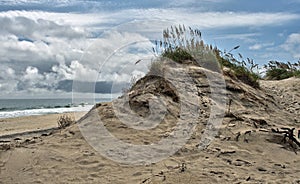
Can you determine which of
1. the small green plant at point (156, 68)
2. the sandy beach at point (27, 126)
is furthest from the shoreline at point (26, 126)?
the small green plant at point (156, 68)

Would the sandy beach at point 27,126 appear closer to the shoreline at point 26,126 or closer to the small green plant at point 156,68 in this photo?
the shoreline at point 26,126

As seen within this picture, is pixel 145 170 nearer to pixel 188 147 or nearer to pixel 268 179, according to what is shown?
pixel 188 147

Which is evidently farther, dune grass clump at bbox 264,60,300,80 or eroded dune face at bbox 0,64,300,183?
dune grass clump at bbox 264,60,300,80

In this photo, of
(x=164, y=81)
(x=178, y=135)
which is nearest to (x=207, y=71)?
(x=164, y=81)

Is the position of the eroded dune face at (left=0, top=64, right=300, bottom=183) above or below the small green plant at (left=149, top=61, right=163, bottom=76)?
below

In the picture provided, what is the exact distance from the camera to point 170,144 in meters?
5.36

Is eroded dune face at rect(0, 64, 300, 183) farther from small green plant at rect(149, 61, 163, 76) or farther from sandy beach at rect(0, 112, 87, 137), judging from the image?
sandy beach at rect(0, 112, 87, 137)

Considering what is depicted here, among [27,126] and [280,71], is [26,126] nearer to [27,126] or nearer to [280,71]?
[27,126]

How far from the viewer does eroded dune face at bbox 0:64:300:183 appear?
449 centimetres

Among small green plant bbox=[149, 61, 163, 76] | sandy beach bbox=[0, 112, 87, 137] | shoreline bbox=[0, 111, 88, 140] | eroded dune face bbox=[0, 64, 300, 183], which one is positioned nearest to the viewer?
eroded dune face bbox=[0, 64, 300, 183]

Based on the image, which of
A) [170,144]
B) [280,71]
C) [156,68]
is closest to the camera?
[170,144]

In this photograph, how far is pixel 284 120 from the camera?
23.4 ft

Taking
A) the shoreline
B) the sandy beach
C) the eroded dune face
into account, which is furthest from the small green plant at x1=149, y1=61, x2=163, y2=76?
the sandy beach

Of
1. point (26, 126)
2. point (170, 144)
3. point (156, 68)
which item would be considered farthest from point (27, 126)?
point (170, 144)
